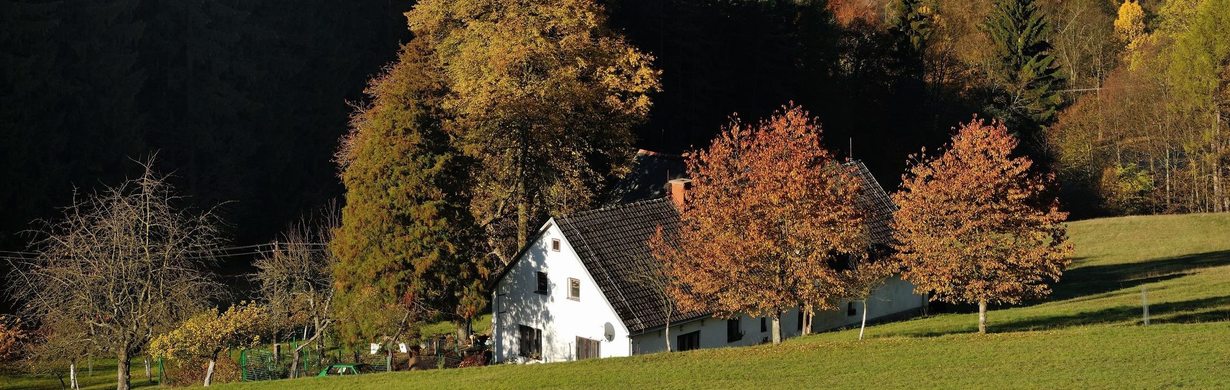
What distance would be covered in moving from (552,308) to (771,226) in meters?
9.09

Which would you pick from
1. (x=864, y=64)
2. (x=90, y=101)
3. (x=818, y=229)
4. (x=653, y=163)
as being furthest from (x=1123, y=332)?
(x=864, y=64)

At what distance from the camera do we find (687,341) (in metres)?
41.5

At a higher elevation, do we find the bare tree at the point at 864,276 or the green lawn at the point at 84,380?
the bare tree at the point at 864,276

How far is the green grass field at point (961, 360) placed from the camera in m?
29.5

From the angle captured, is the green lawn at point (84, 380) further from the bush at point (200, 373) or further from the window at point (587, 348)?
the window at point (587, 348)

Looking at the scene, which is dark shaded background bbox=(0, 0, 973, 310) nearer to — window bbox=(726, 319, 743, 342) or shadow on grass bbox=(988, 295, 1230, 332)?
window bbox=(726, 319, 743, 342)

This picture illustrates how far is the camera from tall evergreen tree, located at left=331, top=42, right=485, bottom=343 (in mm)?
41562

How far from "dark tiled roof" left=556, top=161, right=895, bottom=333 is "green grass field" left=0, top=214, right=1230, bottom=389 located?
406 centimetres

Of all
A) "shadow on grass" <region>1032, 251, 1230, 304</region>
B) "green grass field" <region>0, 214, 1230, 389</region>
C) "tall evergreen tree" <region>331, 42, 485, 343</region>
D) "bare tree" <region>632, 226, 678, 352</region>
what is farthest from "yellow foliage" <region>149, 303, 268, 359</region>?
"shadow on grass" <region>1032, 251, 1230, 304</region>

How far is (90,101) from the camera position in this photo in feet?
204

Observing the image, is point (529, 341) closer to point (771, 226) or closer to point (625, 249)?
point (625, 249)

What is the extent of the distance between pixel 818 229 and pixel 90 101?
134ft

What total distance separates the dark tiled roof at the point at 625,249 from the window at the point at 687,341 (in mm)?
824

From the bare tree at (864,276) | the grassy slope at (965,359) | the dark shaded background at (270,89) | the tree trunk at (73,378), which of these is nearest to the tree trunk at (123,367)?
the grassy slope at (965,359)
